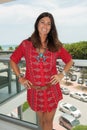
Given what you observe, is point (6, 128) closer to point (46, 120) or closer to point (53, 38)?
point (46, 120)

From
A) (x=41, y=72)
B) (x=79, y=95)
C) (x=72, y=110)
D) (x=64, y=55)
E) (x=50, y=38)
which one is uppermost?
(x=50, y=38)

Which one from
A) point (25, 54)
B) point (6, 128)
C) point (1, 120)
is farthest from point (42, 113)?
point (1, 120)

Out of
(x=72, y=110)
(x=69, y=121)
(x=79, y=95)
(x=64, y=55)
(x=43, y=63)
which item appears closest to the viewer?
(x=43, y=63)

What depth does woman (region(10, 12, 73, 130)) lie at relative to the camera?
1.71m

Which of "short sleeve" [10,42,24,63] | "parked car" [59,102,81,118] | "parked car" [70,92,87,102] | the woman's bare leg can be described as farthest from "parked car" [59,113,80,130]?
"short sleeve" [10,42,24,63]

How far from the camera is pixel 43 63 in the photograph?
170cm

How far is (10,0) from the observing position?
11.1 feet

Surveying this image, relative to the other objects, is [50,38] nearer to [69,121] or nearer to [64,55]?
[64,55]

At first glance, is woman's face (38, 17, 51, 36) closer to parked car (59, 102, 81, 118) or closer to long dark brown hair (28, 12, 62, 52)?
long dark brown hair (28, 12, 62, 52)

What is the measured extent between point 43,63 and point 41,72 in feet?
0.22

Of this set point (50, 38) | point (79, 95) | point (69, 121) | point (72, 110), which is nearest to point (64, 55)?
point (50, 38)

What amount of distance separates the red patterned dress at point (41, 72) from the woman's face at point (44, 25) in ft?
0.43

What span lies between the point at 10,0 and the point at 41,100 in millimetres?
2058

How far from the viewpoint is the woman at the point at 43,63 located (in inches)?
67.1
